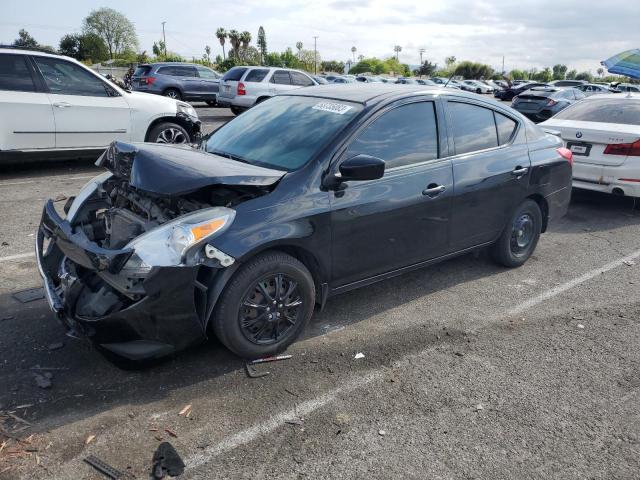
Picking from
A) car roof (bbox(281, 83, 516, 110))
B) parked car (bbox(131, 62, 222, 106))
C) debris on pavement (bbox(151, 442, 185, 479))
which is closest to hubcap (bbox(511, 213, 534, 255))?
car roof (bbox(281, 83, 516, 110))

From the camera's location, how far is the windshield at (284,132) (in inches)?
155

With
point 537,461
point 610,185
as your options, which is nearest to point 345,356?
point 537,461

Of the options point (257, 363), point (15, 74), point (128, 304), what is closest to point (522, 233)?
point (257, 363)

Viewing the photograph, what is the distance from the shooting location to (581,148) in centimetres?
769

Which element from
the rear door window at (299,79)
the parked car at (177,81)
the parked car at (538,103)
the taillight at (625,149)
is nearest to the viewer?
the taillight at (625,149)

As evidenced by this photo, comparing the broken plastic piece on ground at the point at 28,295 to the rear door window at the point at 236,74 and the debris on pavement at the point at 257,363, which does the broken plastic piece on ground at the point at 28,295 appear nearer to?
the debris on pavement at the point at 257,363

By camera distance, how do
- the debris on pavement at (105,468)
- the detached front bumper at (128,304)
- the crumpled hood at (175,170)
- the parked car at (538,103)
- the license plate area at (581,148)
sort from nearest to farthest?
1. the debris on pavement at (105,468)
2. the detached front bumper at (128,304)
3. the crumpled hood at (175,170)
4. the license plate area at (581,148)
5. the parked car at (538,103)

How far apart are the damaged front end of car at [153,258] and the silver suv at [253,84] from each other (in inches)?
598

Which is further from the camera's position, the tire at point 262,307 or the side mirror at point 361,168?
the side mirror at point 361,168

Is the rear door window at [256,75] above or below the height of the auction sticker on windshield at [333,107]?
above

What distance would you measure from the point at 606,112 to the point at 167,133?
7.03 metres

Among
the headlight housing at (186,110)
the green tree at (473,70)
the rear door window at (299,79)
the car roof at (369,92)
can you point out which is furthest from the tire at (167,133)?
the green tree at (473,70)

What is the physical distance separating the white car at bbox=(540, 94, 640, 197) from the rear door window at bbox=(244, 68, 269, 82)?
12.3 m

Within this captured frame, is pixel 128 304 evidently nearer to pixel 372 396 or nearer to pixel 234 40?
Answer: pixel 372 396
